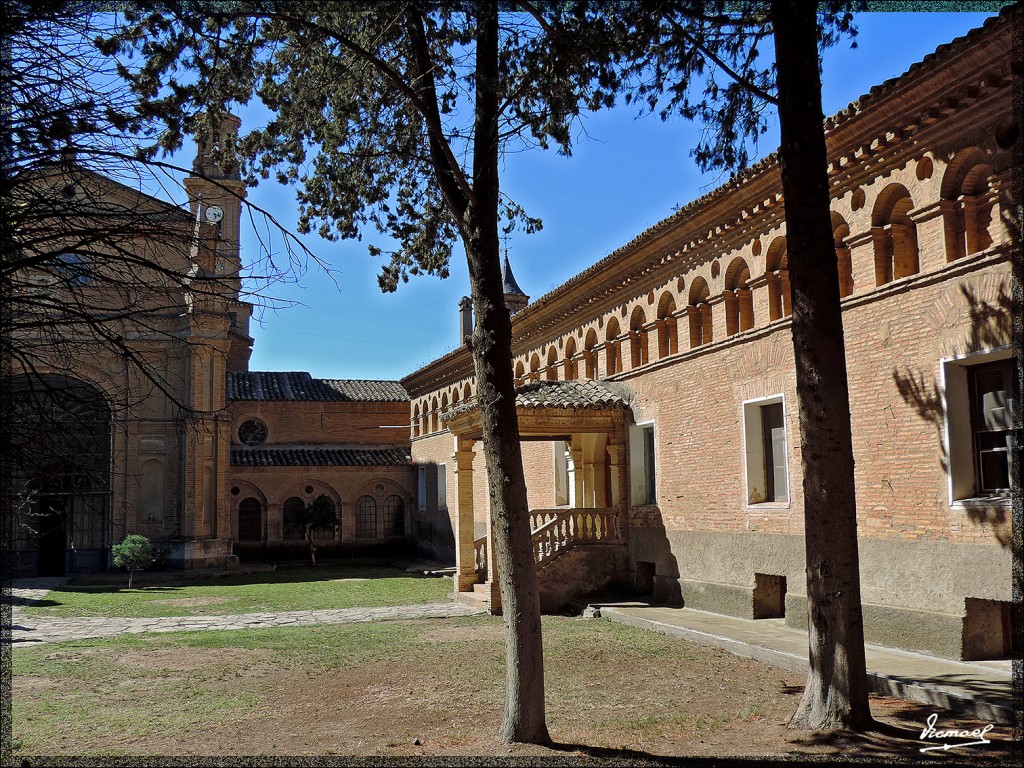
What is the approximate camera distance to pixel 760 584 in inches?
525

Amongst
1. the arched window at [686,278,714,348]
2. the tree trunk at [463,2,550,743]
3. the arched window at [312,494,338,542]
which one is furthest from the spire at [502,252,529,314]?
the tree trunk at [463,2,550,743]

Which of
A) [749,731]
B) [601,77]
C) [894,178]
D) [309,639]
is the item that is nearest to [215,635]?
[309,639]

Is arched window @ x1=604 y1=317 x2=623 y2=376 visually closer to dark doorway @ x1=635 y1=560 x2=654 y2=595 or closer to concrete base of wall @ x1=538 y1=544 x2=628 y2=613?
concrete base of wall @ x1=538 y1=544 x2=628 y2=613

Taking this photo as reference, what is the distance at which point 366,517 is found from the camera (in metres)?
33.7

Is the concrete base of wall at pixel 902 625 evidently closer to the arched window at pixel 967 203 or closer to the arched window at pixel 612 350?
the arched window at pixel 967 203

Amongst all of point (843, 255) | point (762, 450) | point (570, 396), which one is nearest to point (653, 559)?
point (570, 396)

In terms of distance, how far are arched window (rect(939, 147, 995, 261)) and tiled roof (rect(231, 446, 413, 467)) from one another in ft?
85.3

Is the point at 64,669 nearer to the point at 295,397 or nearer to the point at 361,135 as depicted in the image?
the point at 361,135

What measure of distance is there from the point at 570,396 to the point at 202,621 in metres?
7.64

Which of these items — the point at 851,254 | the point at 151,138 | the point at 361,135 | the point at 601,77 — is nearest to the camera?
the point at 151,138

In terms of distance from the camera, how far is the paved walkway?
304 inches

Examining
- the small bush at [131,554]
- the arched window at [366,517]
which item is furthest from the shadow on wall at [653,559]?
the arched window at [366,517]

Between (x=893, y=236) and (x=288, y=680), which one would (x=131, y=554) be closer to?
(x=288, y=680)

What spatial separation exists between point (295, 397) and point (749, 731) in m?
29.5
